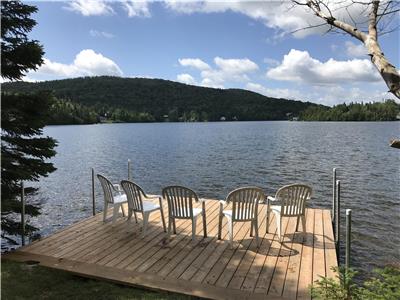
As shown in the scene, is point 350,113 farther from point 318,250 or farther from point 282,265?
point 282,265

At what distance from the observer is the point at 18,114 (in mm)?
6094

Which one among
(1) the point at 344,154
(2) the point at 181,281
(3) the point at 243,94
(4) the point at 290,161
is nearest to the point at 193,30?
(4) the point at 290,161

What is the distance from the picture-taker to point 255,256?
5000 mm

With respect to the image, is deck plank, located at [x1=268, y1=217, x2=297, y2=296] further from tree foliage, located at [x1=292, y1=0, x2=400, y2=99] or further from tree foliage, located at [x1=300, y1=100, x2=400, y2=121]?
tree foliage, located at [x1=300, y1=100, x2=400, y2=121]

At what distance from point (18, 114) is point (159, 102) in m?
99.6

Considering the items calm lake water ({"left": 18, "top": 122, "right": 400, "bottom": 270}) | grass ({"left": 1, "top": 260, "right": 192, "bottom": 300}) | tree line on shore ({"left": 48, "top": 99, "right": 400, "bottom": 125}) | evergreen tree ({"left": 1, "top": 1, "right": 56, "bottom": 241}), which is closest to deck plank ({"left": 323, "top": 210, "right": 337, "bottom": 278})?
calm lake water ({"left": 18, "top": 122, "right": 400, "bottom": 270})

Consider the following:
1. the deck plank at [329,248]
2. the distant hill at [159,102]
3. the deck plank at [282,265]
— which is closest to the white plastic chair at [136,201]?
the deck plank at [282,265]

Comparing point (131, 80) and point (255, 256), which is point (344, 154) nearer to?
point (255, 256)

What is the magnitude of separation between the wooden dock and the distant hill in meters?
82.8

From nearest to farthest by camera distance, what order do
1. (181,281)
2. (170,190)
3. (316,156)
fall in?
(181,281) → (170,190) → (316,156)

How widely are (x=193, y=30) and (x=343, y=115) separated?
100.0 metres

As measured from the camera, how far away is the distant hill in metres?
92.1

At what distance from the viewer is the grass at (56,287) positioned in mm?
3928

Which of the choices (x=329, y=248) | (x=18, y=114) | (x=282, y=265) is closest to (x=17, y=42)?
(x=18, y=114)
